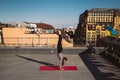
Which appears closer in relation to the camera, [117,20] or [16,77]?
[16,77]

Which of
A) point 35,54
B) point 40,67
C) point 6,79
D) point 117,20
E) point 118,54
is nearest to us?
point 6,79

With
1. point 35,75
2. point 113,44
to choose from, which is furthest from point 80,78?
point 113,44

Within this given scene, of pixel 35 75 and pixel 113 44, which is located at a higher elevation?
pixel 113 44

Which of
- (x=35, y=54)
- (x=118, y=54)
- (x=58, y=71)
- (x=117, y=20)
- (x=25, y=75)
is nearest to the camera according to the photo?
(x=25, y=75)

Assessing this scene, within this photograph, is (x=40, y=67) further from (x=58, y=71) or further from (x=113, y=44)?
(x=113, y=44)

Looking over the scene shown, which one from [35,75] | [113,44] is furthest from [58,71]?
[113,44]

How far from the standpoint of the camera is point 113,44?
13.8m

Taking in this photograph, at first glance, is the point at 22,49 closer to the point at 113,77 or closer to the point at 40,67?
the point at 40,67

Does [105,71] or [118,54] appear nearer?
[105,71]

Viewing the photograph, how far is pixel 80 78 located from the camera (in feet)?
28.2

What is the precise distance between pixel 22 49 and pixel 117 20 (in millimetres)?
92777

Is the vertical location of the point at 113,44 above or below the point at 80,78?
above

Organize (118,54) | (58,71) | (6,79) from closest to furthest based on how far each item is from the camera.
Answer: (6,79)
(58,71)
(118,54)

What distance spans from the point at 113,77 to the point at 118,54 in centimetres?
386
